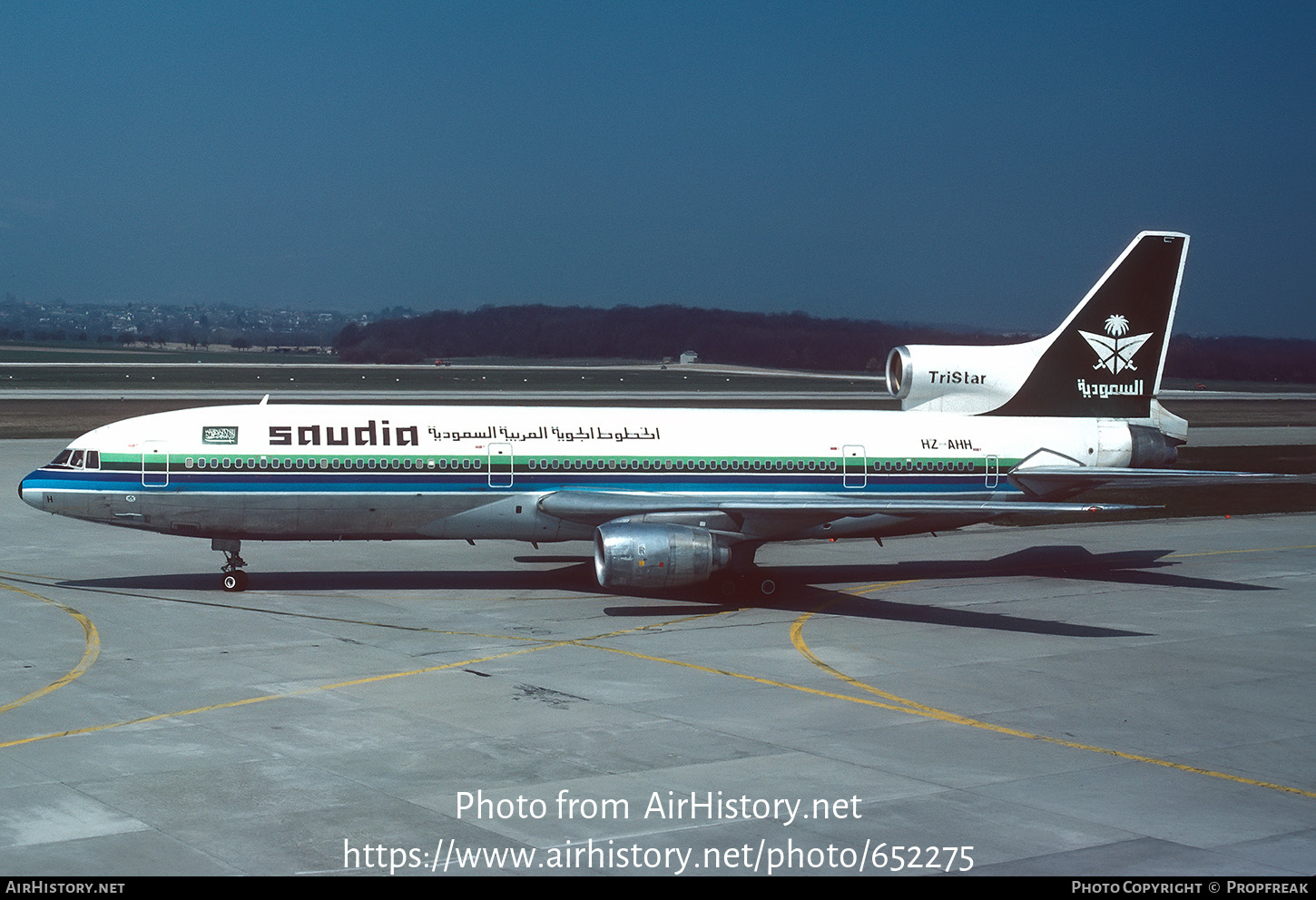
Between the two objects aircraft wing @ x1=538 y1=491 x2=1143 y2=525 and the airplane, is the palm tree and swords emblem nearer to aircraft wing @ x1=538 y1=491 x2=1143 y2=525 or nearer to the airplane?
the airplane

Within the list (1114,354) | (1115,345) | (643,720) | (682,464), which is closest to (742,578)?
(682,464)

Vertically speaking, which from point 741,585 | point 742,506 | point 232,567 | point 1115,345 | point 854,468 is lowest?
point 741,585

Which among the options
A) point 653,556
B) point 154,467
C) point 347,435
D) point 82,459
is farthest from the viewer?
point 347,435

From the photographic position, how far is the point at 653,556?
30.8 m

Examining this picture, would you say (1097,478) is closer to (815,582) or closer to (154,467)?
(815,582)

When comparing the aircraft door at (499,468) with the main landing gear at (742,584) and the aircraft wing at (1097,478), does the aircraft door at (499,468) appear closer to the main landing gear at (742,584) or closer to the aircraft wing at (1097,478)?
the main landing gear at (742,584)

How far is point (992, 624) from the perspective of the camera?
31438mm

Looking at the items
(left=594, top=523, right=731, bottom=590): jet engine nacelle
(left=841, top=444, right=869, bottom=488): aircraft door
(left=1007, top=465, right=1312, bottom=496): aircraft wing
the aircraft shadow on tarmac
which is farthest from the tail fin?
(left=594, top=523, right=731, bottom=590): jet engine nacelle

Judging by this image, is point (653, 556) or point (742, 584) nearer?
point (653, 556)

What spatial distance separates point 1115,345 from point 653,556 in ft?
53.0

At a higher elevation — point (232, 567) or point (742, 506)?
point (742, 506)

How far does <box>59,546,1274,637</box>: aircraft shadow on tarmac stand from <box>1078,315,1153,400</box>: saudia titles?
A: 5435mm

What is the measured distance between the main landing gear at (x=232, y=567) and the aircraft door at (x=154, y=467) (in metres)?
2.17

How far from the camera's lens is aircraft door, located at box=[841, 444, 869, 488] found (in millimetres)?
35688
